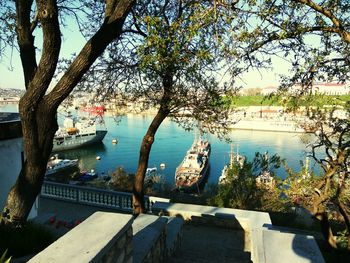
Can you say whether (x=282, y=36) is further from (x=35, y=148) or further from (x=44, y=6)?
(x=35, y=148)

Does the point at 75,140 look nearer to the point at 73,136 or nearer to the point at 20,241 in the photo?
the point at 73,136

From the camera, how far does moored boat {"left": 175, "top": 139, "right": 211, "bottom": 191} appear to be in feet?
125

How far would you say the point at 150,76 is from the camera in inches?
375

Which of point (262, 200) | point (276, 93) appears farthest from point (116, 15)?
point (262, 200)

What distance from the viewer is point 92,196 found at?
11.9 metres

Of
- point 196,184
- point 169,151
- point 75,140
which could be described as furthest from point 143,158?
point 75,140

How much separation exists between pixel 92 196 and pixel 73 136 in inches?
2048

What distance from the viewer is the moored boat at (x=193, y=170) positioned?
38094 millimetres

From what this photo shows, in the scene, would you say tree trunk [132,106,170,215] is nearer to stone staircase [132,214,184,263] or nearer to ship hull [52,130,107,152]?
stone staircase [132,214,184,263]

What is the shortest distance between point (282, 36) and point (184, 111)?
5646mm

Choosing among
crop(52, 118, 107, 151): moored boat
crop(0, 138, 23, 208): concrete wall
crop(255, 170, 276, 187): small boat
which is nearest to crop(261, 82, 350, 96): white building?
crop(0, 138, 23, 208): concrete wall

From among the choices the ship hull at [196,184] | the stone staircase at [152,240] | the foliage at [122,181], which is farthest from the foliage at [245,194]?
the ship hull at [196,184]

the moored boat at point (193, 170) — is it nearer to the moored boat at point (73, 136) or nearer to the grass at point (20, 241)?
the moored boat at point (73, 136)

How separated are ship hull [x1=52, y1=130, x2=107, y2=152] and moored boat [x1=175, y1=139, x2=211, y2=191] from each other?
24.6 m
